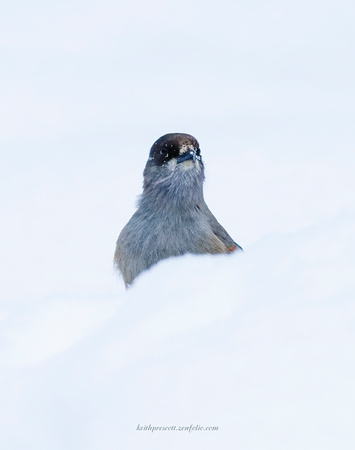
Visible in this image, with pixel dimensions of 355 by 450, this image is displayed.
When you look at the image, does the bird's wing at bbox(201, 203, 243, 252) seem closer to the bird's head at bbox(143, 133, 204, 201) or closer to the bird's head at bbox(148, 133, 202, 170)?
the bird's head at bbox(143, 133, 204, 201)

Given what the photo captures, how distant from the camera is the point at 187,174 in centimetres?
643

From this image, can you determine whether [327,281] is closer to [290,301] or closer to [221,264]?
[290,301]

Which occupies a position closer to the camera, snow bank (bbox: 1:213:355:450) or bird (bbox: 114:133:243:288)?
snow bank (bbox: 1:213:355:450)

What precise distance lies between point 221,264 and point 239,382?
0.91 m

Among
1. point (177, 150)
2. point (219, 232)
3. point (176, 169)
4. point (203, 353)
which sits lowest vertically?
point (203, 353)

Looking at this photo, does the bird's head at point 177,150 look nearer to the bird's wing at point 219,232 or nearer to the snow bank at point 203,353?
the bird's wing at point 219,232

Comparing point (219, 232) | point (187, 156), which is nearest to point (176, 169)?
point (187, 156)

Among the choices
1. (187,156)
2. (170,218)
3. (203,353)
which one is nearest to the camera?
(203,353)

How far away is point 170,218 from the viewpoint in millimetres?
6176

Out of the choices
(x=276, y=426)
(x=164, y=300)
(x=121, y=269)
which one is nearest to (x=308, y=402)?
(x=276, y=426)

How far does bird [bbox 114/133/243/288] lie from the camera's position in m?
6.00

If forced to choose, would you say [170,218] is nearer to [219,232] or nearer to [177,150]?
[219,232]

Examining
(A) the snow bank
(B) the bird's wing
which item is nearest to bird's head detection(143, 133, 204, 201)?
(B) the bird's wing

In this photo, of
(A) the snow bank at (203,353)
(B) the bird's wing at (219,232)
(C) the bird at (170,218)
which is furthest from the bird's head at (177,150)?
(A) the snow bank at (203,353)
